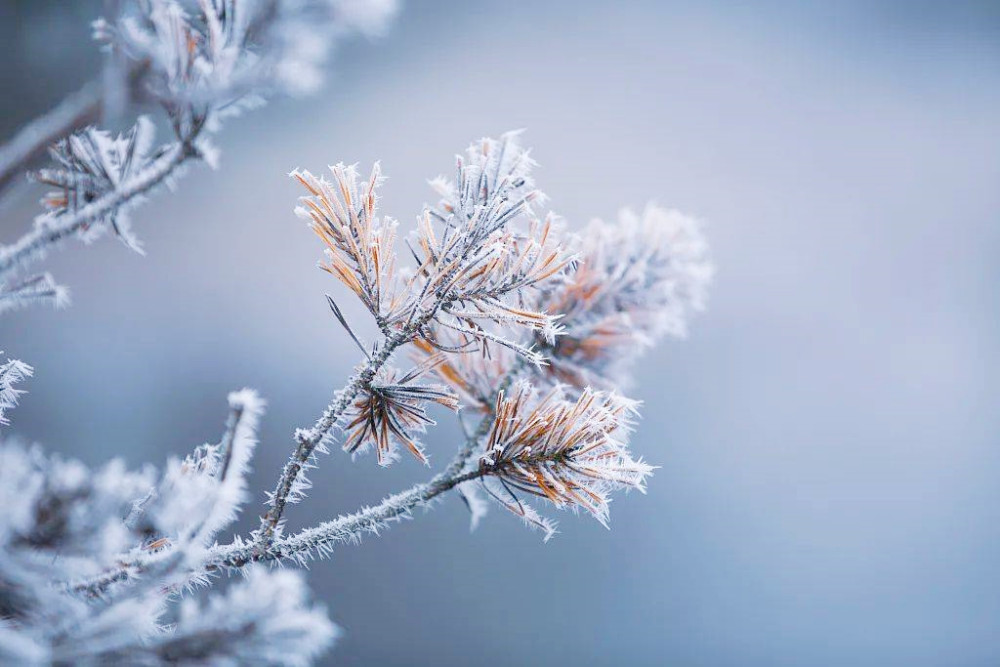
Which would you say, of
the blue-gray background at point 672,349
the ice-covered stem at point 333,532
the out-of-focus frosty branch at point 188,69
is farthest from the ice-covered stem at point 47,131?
the blue-gray background at point 672,349

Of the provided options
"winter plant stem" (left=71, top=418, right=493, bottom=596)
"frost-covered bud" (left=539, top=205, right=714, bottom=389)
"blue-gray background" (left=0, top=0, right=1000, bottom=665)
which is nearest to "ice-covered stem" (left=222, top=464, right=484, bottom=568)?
"winter plant stem" (left=71, top=418, right=493, bottom=596)

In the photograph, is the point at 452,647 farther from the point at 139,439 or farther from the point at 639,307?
the point at 639,307

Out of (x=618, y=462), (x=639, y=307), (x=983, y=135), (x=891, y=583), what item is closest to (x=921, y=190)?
(x=983, y=135)

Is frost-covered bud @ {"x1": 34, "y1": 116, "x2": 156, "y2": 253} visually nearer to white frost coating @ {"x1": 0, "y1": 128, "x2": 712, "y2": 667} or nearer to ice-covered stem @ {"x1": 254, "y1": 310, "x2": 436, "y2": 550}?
white frost coating @ {"x1": 0, "y1": 128, "x2": 712, "y2": 667}

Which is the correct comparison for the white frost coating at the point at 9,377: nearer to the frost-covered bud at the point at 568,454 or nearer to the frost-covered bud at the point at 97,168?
the frost-covered bud at the point at 97,168

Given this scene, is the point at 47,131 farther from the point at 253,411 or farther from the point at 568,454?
the point at 568,454

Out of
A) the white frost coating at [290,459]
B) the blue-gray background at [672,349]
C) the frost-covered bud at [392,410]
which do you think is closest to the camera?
the white frost coating at [290,459]

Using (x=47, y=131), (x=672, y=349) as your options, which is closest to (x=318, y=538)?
(x=47, y=131)
